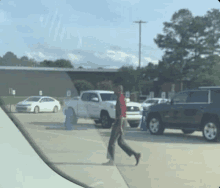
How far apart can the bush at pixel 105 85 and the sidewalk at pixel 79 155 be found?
4.50 ft

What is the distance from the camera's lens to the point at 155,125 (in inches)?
520

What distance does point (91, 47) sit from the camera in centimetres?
601

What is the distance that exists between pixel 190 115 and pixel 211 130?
0.90m

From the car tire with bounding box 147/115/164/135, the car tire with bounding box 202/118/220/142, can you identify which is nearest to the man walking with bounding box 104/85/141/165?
the car tire with bounding box 202/118/220/142

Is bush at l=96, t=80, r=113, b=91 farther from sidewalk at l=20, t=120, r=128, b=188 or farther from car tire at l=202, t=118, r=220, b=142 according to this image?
car tire at l=202, t=118, r=220, b=142

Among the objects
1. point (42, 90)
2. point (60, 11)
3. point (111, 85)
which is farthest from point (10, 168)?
point (60, 11)

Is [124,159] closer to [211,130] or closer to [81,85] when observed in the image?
[81,85]

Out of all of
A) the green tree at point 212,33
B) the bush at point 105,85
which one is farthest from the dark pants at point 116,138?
the green tree at point 212,33

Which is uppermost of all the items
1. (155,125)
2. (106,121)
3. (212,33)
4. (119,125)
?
(212,33)

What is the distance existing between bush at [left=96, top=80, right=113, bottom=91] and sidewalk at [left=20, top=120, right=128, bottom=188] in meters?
1.37

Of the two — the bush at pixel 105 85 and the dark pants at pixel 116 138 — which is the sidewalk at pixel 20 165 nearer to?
the dark pants at pixel 116 138

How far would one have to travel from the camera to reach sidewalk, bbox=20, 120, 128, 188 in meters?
5.89

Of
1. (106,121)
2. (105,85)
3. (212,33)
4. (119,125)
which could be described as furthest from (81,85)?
(106,121)

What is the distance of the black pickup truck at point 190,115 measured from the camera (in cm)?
1114
